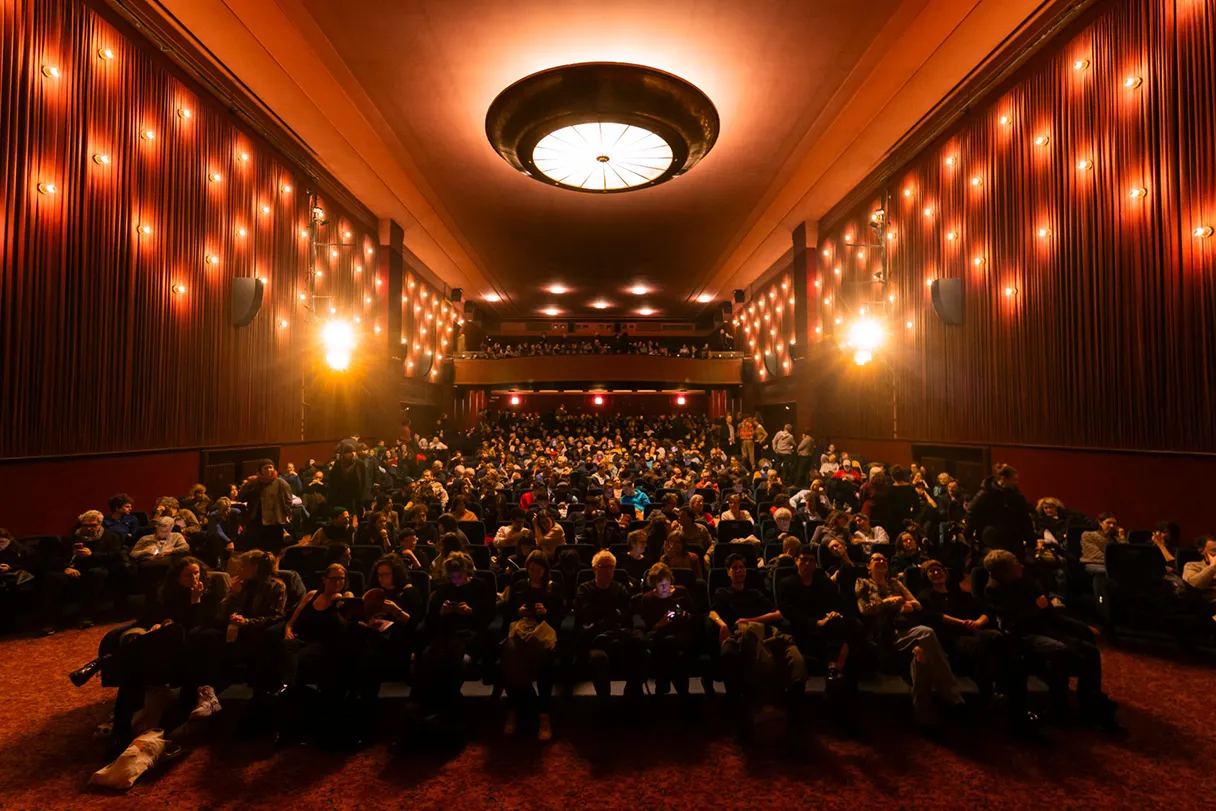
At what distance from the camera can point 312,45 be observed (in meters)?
8.53

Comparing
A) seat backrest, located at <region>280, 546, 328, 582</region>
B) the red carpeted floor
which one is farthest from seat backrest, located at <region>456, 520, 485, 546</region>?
the red carpeted floor

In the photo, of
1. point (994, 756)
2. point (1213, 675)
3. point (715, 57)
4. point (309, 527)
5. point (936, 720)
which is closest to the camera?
point (994, 756)

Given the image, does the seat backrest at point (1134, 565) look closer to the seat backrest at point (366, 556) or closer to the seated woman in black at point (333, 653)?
the seated woman in black at point (333, 653)

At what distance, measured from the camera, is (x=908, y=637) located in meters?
4.06

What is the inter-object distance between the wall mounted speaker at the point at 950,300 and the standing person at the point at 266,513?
9735mm

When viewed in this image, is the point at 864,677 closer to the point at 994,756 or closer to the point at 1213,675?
the point at 994,756

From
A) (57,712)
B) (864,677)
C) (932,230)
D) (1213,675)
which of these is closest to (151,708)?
(57,712)

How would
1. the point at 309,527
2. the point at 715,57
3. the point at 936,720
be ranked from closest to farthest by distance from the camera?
the point at 936,720, the point at 309,527, the point at 715,57

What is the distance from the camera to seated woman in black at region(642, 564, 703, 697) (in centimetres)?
415

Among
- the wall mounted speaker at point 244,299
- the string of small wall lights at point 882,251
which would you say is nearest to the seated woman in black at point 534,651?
the string of small wall lights at point 882,251

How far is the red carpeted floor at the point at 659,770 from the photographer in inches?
125

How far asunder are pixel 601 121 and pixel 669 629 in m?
7.75

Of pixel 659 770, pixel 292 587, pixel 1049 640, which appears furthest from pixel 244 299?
pixel 1049 640

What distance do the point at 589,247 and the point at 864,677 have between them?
602 inches
